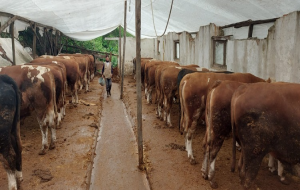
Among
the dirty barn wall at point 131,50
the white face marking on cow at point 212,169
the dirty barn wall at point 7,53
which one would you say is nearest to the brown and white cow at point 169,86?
the white face marking on cow at point 212,169

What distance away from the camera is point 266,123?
3096mm

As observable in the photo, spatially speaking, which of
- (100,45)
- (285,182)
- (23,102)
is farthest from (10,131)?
(100,45)

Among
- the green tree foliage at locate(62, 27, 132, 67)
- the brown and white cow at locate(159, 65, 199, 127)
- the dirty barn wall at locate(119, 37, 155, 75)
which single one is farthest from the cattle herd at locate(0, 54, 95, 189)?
the green tree foliage at locate(62, 27, 132, 67)

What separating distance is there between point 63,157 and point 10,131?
159cm

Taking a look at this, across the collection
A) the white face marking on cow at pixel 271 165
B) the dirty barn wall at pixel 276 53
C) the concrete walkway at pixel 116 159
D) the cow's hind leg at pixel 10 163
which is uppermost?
the dirty barn wall at pixel 276 53

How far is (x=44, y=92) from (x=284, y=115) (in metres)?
4.37

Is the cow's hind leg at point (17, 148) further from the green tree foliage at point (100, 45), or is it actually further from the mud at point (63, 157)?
the green tree foliage at point (100, 45)

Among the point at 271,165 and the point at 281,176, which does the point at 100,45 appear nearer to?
the point at 271,165

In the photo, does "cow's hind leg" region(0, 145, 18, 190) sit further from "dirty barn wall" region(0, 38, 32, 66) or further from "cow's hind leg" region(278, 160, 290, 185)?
"dirty barn wall" region(0, 38, 32, 66)

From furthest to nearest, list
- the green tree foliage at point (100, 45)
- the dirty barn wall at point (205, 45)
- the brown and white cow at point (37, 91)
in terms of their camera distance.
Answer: the green tree foliage at point (100, 45), the dirty barn wall at point (205, 45), the brown and white cow at point (37, 91)

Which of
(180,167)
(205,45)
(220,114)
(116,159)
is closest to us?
(220,114)

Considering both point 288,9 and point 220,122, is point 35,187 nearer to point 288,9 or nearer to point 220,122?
point 220,122

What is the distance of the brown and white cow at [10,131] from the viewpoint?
12.0ft

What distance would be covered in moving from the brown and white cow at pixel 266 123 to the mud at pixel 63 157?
255 cm
